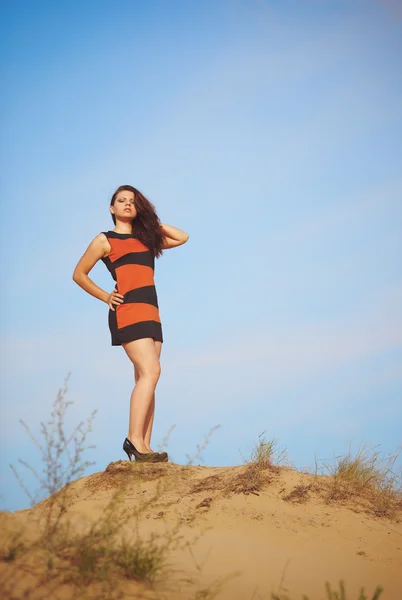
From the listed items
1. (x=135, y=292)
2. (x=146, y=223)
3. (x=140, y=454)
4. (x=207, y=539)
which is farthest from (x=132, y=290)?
(x=207, y=539)

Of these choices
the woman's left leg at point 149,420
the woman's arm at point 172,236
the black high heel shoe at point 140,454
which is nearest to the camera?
the black high heel shoe at point 140,454

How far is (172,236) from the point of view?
713cm

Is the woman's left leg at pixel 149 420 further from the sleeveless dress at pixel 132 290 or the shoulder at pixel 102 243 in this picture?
the shoulder at pixel 102 243

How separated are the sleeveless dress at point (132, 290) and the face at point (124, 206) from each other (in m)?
0.22

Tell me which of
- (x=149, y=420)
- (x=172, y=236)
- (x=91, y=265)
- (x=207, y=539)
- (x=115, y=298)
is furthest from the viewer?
(x=172, y=236)

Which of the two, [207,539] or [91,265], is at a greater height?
[91,265]

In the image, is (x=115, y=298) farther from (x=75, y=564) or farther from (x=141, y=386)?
(x=75, y=564)

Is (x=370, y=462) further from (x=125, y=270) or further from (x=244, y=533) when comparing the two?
(x=125, y=270)

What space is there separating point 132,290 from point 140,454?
5.48 ft

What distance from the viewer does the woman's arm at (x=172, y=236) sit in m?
7.08

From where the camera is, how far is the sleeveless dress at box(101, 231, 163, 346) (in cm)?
634

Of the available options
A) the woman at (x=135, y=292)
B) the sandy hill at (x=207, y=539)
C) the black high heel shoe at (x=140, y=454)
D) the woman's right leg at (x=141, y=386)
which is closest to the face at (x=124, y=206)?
the woman at (x=135, y=292)

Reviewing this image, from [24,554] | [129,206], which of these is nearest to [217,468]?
[129,206]

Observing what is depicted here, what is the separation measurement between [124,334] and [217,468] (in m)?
1.72
